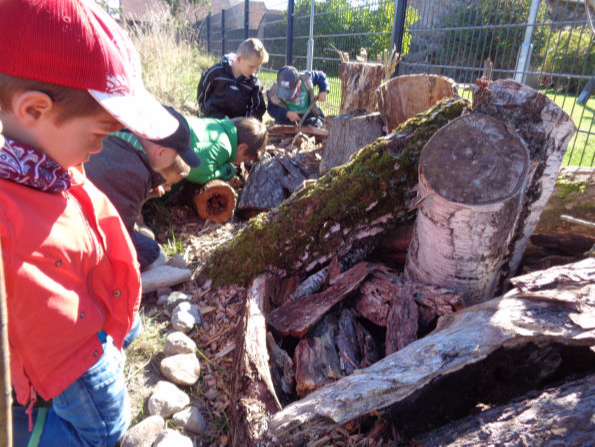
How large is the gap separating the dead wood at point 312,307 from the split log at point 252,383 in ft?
0.33

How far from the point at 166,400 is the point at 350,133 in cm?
299

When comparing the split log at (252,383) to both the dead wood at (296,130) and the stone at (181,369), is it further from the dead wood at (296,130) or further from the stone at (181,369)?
the dead wood at (296,130)

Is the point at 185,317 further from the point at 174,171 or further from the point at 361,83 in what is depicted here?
the point at 361,83

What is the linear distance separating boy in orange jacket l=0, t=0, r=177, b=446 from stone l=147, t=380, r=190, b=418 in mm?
284

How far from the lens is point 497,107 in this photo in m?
1.89

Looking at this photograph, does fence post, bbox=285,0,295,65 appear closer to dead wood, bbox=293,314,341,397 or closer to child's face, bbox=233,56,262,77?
child's face, bbox=233,56,262,77

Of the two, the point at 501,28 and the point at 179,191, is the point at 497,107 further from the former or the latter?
the point at 501,28

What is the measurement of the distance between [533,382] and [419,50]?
509cm

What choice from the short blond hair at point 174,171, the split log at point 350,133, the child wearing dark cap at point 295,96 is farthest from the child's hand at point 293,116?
the short blond hair at point 174,171

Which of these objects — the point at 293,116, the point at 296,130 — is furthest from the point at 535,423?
the point at 293,116

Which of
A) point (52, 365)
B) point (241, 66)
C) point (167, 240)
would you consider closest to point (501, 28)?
point (241, 66)

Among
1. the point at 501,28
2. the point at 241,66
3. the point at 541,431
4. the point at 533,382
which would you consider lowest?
the point at 533,382

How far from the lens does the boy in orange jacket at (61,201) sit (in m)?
1.12

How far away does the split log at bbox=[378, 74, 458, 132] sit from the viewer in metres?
3.44
